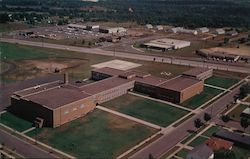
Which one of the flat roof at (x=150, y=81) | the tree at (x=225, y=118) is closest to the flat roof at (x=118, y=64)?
the flat roof at (x=150, y=81)

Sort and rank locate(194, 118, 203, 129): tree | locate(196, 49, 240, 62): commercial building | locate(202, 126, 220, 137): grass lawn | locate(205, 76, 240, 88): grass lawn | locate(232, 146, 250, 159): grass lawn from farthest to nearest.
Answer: locate(196, 49, 240, 62): commercial building < locate(205, 76, 240, 88): grass lawn < locate(194, 118, 203, 129): tree < locate(202, 126, 220, 137): grass lawn < locate(232, 146, 250, 159): grass lawn

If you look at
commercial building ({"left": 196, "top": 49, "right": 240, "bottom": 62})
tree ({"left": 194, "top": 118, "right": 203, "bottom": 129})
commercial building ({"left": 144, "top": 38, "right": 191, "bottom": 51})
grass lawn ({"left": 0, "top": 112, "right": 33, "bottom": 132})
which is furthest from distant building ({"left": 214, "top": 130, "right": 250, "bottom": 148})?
commercial building ({"left": 144, "top": 38, "right": 191, "bottom": 51})

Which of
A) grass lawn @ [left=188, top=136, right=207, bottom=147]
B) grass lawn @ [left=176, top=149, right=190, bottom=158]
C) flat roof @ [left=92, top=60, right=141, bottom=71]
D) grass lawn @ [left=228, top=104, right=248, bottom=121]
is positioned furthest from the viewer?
flat roof @ [left=92, top=60, right=141, bottom=71]

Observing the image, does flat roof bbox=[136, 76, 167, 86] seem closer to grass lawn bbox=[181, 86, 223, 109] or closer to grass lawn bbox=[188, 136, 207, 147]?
grass lawn bbox=[181, 86, 223, 109]

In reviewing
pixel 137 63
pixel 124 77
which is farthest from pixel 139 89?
pixel 137 63

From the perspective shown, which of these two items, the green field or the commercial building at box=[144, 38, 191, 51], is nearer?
the green field

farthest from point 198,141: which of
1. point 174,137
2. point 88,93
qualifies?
point 88,93

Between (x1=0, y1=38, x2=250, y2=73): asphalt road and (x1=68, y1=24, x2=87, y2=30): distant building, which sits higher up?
(x1=68, y1=24, x2=87, y2=30): distant building

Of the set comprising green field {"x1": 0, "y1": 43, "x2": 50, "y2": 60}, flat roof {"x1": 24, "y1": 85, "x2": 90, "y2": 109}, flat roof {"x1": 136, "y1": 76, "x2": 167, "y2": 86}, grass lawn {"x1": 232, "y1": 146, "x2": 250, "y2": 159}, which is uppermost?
green field {"x1": 0, "y1": 43, "x2": 50, "y2": 60}
